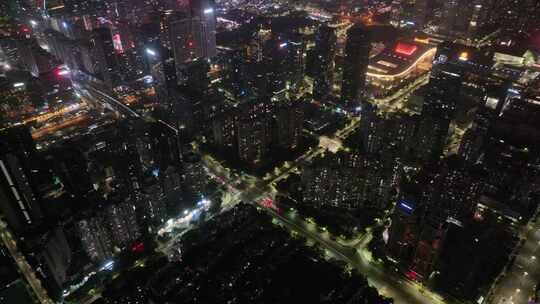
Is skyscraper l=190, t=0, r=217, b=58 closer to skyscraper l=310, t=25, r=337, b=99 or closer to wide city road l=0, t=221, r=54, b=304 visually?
skyscraper l=310, t=25, r=337, b=99

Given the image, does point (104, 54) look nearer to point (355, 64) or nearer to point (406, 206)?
point (355, 64)

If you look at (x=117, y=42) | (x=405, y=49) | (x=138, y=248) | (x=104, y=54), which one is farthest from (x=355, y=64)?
(x=117, y=42)

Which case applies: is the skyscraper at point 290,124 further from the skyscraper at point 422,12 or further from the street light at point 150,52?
the skyscraper at point 422,12

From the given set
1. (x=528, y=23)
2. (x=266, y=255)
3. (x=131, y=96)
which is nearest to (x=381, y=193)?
(x=266, y=255)

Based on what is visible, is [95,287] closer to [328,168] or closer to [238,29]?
[328,168]

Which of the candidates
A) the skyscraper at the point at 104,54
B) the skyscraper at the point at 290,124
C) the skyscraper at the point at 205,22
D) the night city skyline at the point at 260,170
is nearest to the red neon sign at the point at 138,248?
the night city skyline at the point at 260,170

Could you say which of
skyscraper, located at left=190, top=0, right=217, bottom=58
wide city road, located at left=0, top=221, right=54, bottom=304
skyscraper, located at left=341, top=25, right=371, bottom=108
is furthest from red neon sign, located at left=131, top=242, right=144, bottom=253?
skyscraper, located at left=190, top=0, right=217, bottom=58
